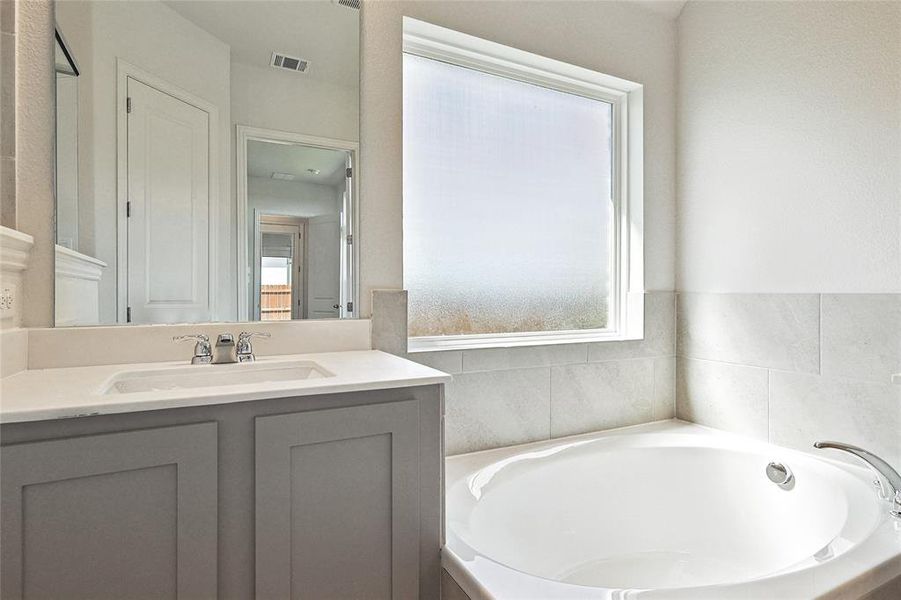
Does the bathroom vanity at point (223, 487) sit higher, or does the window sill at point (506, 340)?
the window sill at point (506, 340)

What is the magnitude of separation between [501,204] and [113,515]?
170 centimetres

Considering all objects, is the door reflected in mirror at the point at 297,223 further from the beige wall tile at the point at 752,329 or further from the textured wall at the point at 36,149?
the beige wall tile at the point at 752,329

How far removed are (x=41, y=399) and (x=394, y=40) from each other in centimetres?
148

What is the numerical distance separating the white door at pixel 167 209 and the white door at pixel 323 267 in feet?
1.00

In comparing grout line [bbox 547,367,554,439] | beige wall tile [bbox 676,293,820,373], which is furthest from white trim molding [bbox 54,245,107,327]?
beige wall tile [bbox 676,293,820,373]

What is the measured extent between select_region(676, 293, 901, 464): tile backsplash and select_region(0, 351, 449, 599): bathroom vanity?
1509mm

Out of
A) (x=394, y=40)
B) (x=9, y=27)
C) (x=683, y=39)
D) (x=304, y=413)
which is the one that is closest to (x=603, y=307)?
(x=683, y=39)

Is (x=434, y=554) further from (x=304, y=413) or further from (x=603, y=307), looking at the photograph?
(x=603, y=307)

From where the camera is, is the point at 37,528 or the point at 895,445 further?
the point at 895,445

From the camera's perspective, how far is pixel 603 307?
7.97ft

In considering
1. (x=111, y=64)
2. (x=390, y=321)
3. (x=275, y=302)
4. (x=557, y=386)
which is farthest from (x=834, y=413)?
(x=111, y=64)

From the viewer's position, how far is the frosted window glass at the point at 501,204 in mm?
1991

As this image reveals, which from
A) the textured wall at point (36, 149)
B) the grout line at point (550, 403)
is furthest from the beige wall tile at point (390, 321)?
the textured wall at point (36, 149)

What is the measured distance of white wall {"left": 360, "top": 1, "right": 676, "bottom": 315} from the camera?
173 centimetres
